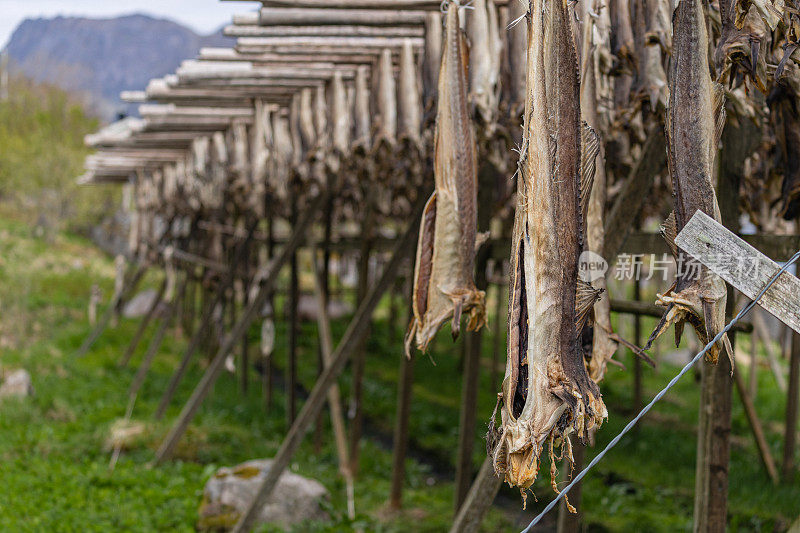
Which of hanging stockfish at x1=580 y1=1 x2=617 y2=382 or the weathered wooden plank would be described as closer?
hanging stockfish at x1=580 y1=1 x2=617 y2=382

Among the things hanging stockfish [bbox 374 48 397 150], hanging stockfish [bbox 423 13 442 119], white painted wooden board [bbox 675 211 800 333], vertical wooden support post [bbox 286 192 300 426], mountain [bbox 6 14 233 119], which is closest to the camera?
white painted wooden board [bbox 675 211 800 333]

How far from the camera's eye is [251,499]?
5430 mm

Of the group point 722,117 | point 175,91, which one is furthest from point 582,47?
point 175,91

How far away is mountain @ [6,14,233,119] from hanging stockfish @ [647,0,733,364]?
29.2 m

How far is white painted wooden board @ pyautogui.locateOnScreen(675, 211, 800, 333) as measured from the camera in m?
1.58

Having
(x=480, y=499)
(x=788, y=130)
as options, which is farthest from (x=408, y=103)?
(x=480, y=499)

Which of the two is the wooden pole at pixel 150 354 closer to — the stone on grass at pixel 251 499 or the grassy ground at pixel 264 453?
the grassy ground at pixel 264 453

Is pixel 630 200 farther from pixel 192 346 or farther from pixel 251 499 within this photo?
pixel 192 346

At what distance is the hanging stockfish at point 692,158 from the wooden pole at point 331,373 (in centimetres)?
303

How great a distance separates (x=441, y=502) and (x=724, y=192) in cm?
469

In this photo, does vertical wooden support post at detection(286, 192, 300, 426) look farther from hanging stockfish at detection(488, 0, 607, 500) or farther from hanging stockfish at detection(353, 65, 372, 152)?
hanging stockfish at detection(488, 0, 607, 500)

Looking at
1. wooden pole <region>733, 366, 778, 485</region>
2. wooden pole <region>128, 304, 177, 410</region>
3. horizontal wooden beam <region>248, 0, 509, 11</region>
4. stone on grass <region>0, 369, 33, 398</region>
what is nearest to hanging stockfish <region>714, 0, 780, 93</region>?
horizontal wooden beam <region>248, 0, 509, 11</region>

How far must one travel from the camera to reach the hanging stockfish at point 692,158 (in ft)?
5.18

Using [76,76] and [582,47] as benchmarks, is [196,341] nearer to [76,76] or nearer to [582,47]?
[582,47]
